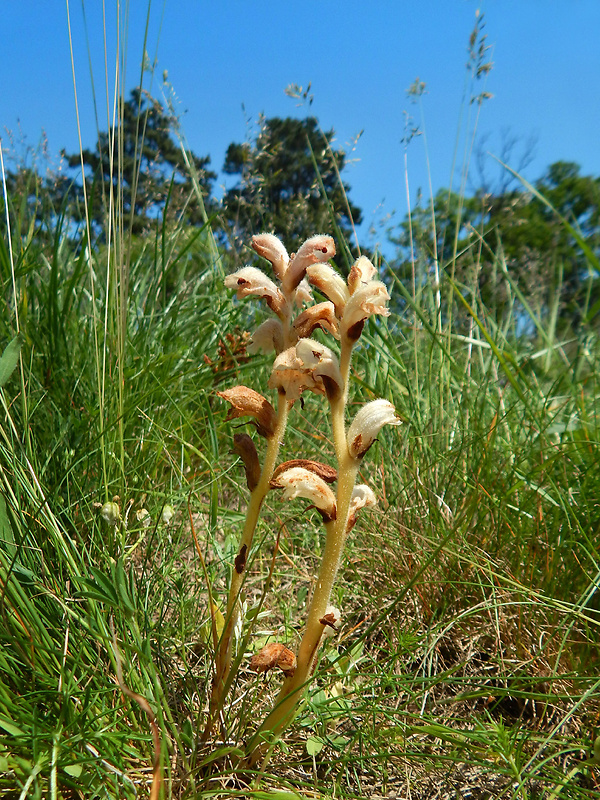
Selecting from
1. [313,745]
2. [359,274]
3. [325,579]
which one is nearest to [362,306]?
[359,274]

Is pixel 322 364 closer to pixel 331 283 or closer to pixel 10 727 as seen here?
pixel 331 283

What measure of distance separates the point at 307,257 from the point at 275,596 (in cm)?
105

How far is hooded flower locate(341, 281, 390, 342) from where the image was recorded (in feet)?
3.37

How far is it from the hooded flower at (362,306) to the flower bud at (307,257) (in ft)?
0.35

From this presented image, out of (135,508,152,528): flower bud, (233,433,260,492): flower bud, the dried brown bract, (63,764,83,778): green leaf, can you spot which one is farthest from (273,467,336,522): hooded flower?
(135,508,152,528): flower bud

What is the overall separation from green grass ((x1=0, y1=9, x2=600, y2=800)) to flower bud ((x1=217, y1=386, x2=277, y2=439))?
0.88 feet

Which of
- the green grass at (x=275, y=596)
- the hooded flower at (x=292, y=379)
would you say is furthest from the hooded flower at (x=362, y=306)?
the green grass at (x=275, y=596)

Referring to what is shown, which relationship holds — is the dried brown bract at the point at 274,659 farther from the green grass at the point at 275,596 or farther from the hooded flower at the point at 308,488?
the hooded flower at the point at 308,488

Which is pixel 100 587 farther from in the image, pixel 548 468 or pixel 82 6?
pixel 82 6

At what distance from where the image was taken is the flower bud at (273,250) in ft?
3.83

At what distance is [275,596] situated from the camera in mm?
1716

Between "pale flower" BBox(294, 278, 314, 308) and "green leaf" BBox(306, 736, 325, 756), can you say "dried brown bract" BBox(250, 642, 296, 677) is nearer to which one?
"green leaf" BBox(306, 736, 325, 756)

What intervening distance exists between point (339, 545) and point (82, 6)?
1445 millimetres

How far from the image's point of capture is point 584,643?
51.8 inches
